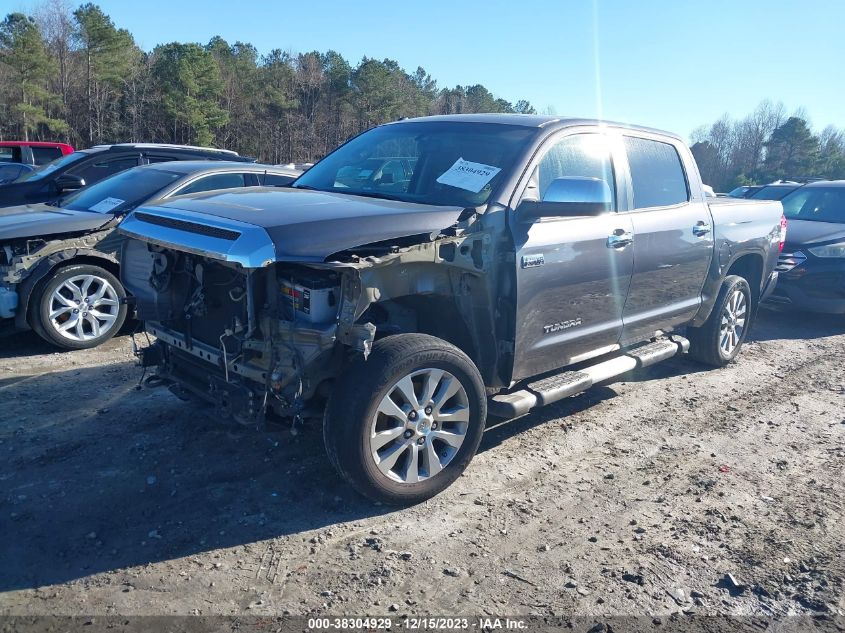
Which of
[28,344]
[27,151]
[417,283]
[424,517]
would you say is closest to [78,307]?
[28,344]

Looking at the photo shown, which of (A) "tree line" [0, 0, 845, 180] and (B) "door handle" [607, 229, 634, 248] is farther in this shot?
(A) "tree line" [0, 0, 845, 180]

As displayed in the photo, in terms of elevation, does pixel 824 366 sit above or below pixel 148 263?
below

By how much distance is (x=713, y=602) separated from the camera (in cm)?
308

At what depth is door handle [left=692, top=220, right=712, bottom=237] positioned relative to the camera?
5639 millimetres

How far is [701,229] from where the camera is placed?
225 inches

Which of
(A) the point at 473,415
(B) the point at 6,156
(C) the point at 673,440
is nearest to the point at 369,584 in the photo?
(A) the point at 473,415

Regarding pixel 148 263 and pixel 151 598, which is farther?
pixel 148 263

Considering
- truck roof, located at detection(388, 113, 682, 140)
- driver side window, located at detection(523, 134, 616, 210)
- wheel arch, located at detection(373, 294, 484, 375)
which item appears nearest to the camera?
wheel arch, located at detection(373, 294, 484, 375)

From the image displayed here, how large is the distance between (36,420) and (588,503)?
142 inches

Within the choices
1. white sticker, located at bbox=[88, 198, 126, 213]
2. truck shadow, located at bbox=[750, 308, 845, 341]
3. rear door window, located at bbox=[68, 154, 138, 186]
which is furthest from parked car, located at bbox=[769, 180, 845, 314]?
rear door window, located at bbox=[68, 154, 138, 186]

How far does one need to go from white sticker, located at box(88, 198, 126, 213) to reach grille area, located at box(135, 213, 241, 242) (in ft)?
9.60

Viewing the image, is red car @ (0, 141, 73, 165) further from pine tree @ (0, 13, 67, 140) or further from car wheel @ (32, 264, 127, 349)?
pine tree @ (0, 13, 67, 140)

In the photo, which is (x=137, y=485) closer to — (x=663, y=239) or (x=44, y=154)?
(x=663, y=239)

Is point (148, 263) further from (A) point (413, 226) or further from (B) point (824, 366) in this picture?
(B) point (824, 366)
